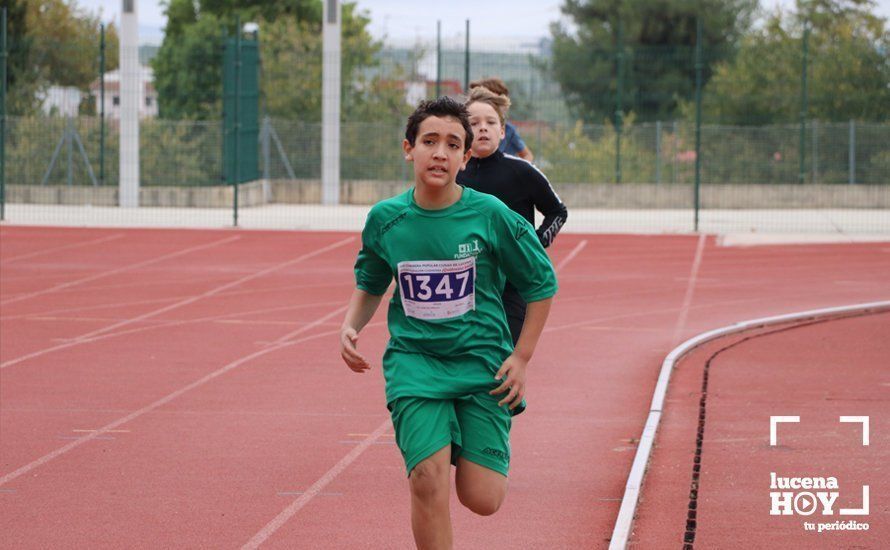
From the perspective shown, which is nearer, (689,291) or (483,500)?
(483,500)

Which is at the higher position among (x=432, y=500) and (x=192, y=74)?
(x=192, y=74)

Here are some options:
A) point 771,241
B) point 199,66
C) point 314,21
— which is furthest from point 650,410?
point 314,21

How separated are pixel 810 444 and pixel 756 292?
26.1ft

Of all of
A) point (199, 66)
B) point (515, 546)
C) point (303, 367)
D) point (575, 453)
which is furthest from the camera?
point (199, 66)

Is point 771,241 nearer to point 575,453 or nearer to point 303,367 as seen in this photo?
point 303,367

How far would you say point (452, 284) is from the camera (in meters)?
4.57

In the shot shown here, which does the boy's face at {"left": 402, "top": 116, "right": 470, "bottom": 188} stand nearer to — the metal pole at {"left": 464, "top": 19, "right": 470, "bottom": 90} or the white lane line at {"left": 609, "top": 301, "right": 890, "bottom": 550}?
the white lane line at {"left": 609, "top": 301, "right": 890, "bottom": 550}

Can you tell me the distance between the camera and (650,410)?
8.27 meters

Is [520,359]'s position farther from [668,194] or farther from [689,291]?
[668,194]

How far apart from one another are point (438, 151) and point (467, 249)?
311 millimetres

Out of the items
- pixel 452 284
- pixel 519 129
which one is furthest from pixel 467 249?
pixel 519 129

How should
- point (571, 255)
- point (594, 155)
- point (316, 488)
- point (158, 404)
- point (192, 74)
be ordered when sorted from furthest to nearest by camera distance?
point (192, 74) < point (594, 155) < point (571, 255) < point (158, 404) < point (316, 488)

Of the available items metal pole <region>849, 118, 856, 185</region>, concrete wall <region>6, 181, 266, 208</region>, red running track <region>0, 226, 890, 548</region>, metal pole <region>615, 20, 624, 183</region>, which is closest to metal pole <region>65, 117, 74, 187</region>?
concrete wall <region>6, 181, 266, 208</region>

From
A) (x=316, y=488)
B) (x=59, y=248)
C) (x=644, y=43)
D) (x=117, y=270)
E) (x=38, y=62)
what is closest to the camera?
(x=316, y=488)
